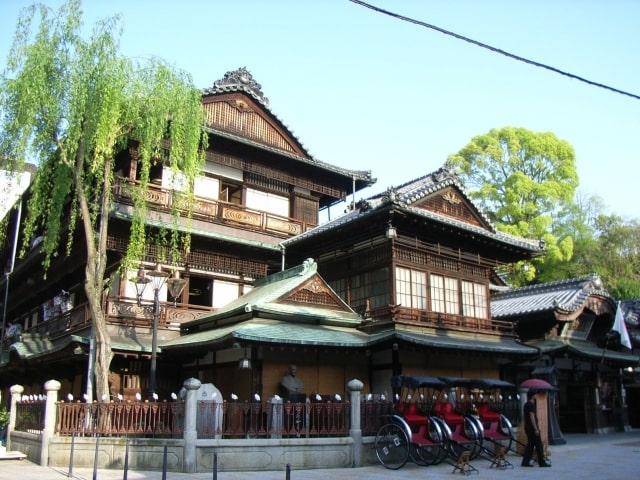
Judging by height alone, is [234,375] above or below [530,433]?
above

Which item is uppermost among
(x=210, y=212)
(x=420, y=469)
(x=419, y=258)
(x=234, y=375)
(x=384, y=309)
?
(x=210, y=212)

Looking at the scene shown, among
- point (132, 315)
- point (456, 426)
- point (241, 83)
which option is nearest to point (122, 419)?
point (132, 315)

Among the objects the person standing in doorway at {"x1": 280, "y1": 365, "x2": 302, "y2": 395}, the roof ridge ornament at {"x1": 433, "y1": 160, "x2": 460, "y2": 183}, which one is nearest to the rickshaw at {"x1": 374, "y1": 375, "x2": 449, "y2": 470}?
the person standing in doorway at {"x1": 280, "y1": 365, "x2": 302, "y2": 395}

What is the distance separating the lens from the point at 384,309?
19.4m

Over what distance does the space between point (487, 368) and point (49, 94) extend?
55.4 feet

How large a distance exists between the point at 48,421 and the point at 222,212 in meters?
9.63

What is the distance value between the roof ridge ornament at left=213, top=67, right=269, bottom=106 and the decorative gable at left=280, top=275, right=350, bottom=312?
9.17 m

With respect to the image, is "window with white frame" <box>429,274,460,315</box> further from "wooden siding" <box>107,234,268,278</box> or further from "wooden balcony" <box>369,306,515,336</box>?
"wooden siding" <box>107,234,268,278</box>

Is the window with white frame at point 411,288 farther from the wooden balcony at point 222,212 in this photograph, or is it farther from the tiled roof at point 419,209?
the wooden balcony at point 222,212

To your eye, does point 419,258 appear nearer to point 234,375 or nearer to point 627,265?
point 234,375

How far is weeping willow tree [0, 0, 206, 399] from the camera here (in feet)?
51.8

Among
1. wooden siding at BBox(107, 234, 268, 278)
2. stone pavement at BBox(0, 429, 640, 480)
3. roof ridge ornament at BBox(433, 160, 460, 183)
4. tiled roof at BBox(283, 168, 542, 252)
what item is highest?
roof ridge ornament at BBox(433, 160, 460, 183)

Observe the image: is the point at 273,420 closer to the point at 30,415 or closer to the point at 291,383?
the point at 291,383

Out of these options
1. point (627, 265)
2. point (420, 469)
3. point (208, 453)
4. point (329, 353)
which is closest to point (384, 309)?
point (329, 353)
